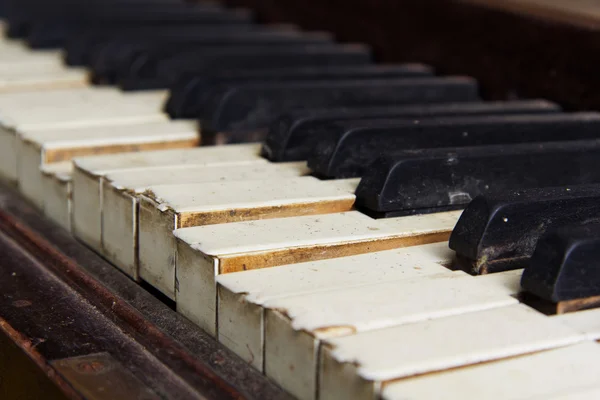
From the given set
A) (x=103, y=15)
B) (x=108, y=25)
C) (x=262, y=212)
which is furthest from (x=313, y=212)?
(x=103, y=15)

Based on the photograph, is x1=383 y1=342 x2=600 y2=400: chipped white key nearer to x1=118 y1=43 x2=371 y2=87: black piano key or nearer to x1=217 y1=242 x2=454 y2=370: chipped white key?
x1=217 y1=242 x2=454 y2=370: chipped white key

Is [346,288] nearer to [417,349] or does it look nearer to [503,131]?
[417,349]

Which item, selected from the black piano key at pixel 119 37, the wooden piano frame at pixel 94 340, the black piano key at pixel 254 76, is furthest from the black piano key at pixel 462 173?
the black piano key at pixel 119 37

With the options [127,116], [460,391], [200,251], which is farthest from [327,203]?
[127,116]

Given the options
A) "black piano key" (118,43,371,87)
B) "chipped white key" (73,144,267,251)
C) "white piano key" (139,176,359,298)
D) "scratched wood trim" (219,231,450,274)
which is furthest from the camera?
"black piano key" (118,43,371,87)

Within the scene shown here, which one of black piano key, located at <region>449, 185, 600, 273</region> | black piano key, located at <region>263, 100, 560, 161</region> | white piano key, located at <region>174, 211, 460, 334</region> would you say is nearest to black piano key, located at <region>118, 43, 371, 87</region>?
black piano key, located at <region>263, 100, 560, 161</region>

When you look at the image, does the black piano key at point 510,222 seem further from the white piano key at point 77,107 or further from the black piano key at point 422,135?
the white piano key at point 77,107
